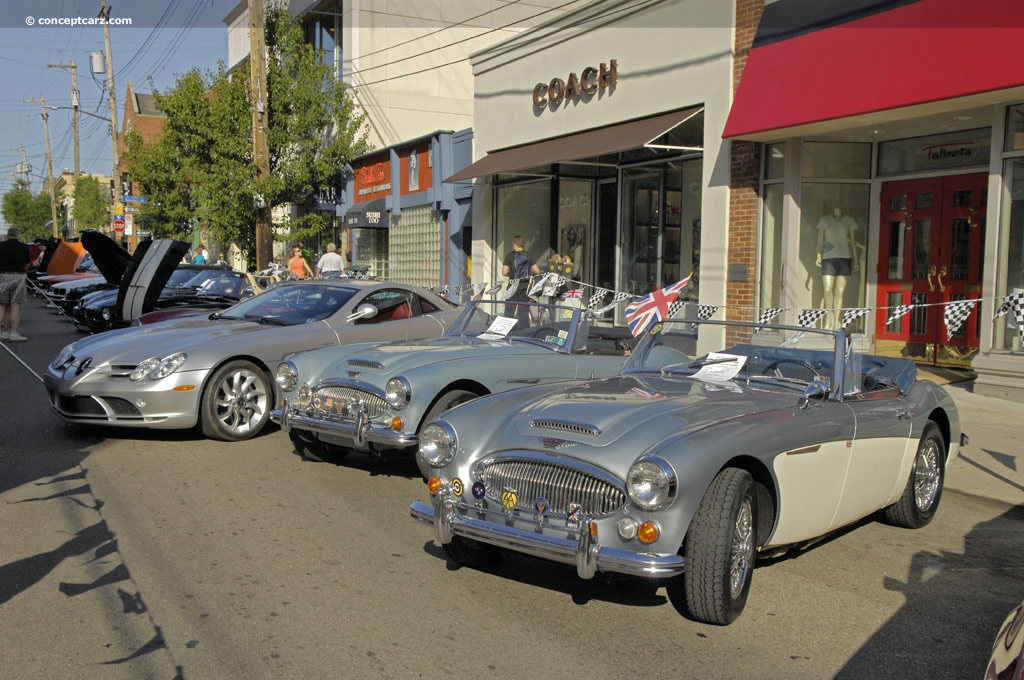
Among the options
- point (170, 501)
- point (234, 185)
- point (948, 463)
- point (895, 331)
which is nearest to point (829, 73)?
point (895, 331)

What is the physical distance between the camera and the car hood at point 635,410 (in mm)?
4320

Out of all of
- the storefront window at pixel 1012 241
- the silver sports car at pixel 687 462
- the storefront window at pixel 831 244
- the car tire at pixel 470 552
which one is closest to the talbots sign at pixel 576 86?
the storefront window at pixel 831 244

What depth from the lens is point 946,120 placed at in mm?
11125

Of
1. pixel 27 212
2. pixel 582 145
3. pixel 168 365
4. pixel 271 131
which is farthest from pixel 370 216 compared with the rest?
pixel 27 212

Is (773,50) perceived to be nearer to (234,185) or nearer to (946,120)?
(946,120)

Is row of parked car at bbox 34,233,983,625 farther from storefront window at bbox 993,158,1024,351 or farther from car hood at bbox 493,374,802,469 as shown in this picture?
storefront window at bbox 993,158,1024,351

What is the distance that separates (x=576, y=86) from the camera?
16.1 meters

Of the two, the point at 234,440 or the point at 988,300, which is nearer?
the point at 234,440

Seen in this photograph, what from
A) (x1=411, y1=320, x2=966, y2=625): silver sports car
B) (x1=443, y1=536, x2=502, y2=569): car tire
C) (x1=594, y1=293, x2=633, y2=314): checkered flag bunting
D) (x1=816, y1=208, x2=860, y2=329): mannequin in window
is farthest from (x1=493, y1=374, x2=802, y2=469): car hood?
(x1=816, y1=208, x2=860, y2=329): mannequin in window

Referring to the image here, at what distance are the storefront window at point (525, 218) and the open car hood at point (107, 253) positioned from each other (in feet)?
24.2

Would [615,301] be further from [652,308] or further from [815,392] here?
[815,392]

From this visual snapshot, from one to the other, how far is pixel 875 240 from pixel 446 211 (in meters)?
11.3

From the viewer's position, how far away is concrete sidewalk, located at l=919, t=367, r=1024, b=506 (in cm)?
696

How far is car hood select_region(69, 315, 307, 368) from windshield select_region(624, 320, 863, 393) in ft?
13.4
